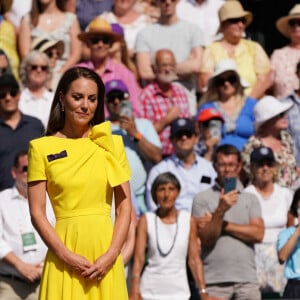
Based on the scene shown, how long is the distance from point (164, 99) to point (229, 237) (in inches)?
108

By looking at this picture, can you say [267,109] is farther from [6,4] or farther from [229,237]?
[6,4]

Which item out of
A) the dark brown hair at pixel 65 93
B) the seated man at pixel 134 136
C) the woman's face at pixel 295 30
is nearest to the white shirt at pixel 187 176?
the seated man at pixel 134 136

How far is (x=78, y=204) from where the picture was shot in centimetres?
583

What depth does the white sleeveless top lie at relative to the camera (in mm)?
8922

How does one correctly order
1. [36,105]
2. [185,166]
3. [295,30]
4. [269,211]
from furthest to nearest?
[295,30] < [36,105] < [185,166] < [269,211]


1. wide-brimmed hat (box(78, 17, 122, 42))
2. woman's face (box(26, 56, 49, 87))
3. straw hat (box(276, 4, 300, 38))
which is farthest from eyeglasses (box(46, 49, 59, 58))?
straw hat (box(276, 4, 300, 38))

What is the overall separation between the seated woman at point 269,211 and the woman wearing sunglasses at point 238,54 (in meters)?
2.34

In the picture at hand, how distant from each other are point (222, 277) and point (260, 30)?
662 cm

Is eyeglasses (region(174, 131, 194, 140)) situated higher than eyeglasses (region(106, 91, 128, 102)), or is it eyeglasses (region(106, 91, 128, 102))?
eyeglasses (region(106, 91, 128, 102))

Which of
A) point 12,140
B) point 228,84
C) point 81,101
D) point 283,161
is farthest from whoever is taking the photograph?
point 228,84

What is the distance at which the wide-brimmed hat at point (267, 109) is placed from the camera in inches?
433

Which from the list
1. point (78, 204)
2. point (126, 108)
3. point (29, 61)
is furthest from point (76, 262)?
point (29, 61)

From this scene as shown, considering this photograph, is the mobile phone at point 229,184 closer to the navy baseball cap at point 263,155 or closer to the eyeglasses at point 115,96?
the navy baseball cap at point 263,155

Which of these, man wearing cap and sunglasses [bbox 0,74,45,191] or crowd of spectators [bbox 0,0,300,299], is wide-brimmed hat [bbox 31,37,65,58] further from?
man wearing cap and sunglasses [bbox 0,74,45,191]
